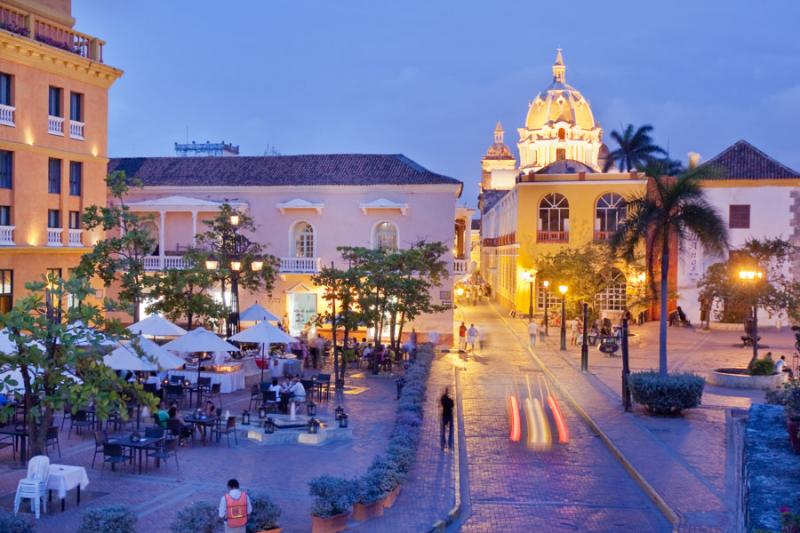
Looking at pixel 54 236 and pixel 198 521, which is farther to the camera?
pixel 54 236

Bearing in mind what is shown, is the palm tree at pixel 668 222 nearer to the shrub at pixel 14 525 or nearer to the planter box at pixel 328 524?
the planter box at pixel 328 524

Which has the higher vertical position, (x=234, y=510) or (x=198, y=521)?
(x=234, y=510)

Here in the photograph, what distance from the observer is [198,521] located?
10.4m

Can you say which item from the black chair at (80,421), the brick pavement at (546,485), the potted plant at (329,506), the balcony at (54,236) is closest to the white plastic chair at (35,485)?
the potted plant at (329,506)

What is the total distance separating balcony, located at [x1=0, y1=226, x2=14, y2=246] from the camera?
27.5 metres

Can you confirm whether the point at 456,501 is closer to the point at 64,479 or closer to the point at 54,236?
the point at 64,479

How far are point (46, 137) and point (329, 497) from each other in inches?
874

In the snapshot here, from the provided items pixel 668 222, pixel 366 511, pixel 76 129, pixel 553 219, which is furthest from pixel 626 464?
pixel 553 219

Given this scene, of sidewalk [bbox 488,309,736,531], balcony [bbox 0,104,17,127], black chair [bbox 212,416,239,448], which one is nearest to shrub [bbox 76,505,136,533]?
black chair [bbox 212,416,239,448]

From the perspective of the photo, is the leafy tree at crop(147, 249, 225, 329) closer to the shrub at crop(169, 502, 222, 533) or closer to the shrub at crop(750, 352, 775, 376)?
the shrub at crop(169, 502, 222, 533)

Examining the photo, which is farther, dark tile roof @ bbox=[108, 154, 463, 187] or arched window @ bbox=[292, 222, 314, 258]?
arched window @ bbox=[292, 222, 314, 258]

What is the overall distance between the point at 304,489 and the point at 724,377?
16.4m

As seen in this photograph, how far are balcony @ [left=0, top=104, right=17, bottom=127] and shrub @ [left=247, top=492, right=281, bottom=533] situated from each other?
69.3 ft

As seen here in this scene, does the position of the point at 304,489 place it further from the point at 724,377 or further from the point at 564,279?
the point at 564,279
